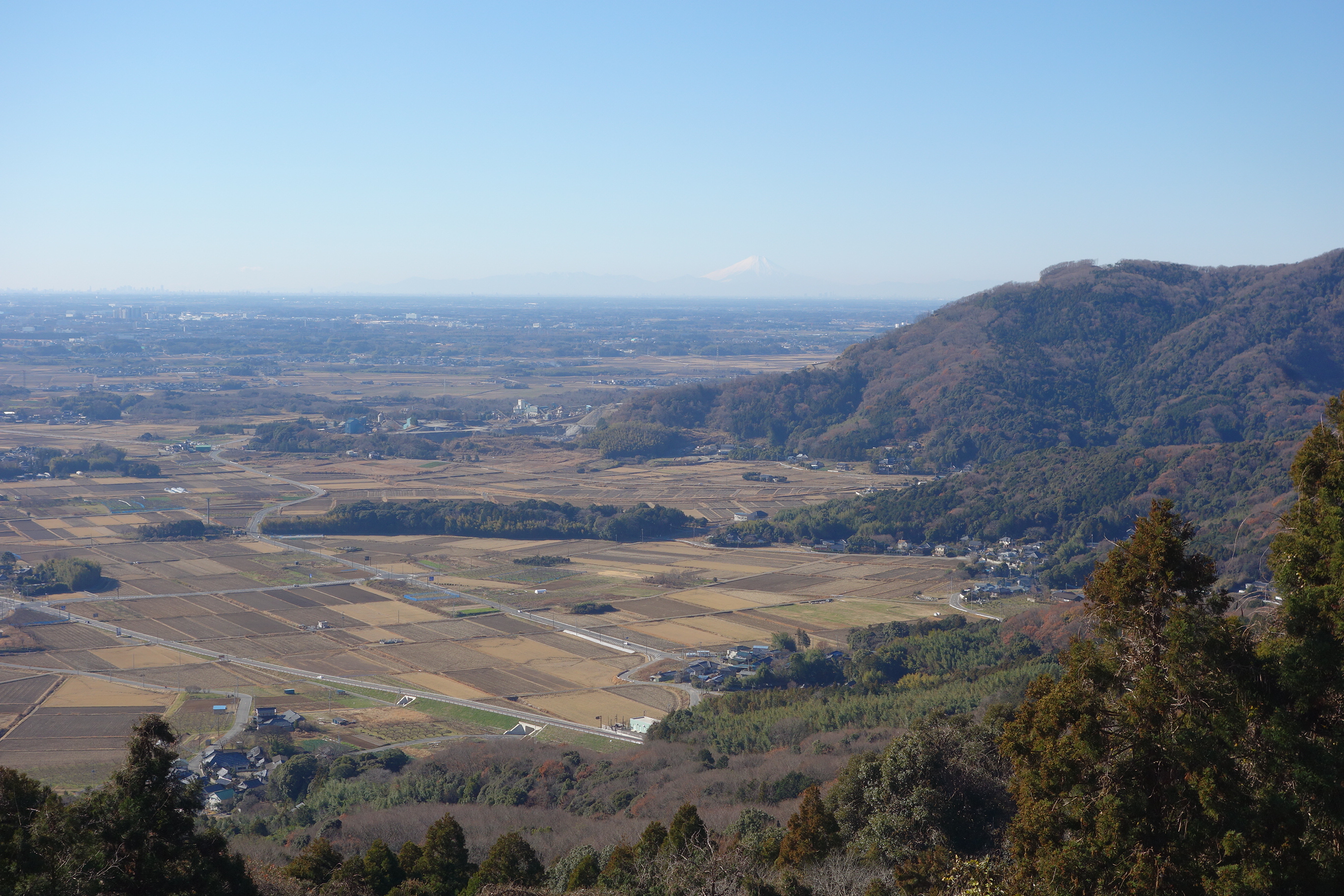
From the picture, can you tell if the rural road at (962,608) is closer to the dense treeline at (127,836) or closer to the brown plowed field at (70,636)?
the brown plowed field at (70,636)

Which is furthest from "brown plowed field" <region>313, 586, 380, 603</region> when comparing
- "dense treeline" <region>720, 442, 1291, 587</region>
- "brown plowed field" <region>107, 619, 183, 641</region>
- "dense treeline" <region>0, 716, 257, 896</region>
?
"dense treeline" <region>0, 716, 257, 896</region>

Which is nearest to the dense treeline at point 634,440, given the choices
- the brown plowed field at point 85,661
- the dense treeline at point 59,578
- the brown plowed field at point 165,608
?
the dense treeline at point 59,578

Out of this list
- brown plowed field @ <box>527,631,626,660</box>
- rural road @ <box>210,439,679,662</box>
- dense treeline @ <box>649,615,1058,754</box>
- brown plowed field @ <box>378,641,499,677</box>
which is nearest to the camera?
dense treeline @ <box>649,615,1058,754</box>

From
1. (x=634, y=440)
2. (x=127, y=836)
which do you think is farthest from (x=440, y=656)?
(x=634, y=440)

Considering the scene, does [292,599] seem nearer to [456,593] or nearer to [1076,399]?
[456,593]

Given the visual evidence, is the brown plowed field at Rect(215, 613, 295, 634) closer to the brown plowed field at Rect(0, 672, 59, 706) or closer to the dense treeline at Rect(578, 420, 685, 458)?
the brown plowed field at Rect(0, 672, 59, 706)

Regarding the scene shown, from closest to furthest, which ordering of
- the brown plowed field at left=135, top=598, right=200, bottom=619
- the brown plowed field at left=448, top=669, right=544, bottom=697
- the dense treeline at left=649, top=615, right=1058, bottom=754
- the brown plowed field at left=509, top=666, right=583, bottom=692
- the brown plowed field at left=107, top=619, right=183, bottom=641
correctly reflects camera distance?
1. the dense treeline at left=649, top=615, right=1058, bottom=754
2. the brown plowed field at left=448, top=669, right=544, bottom=697
3. the brown plowed field at left=509, top=666, right=583, bottom=692
4. the brown plowed field at left=107, top=619, right=183, bottom=641
5. the brown plowed field at left=135, top=598, right=200, bottom=619
